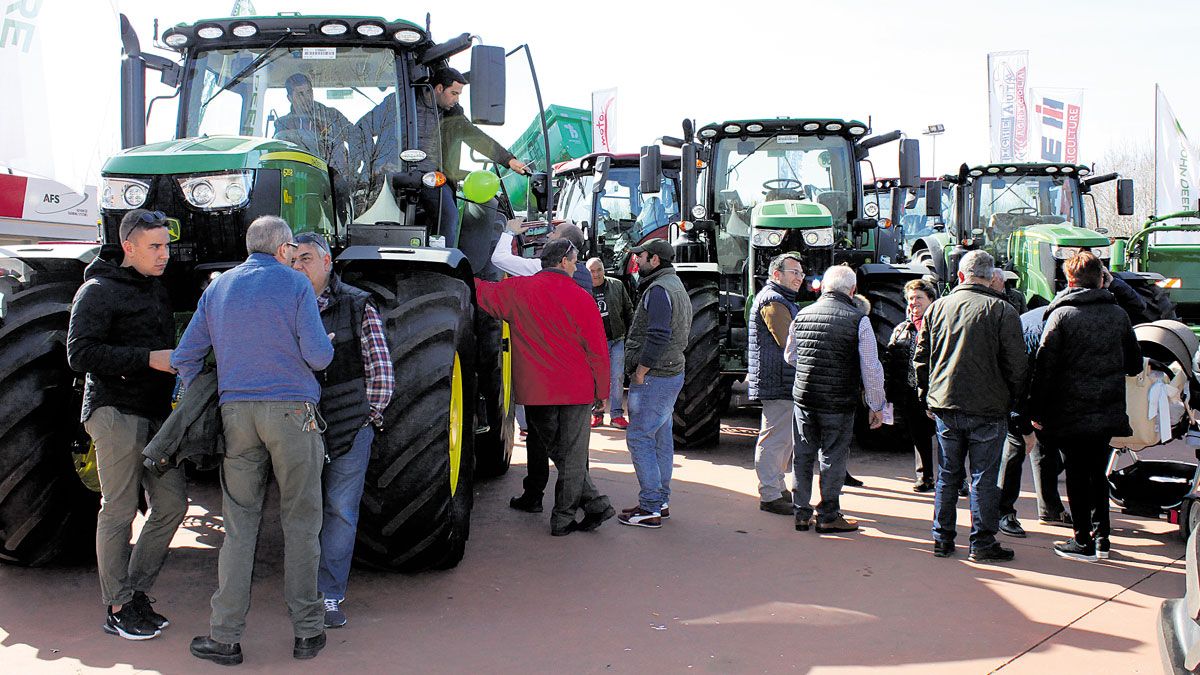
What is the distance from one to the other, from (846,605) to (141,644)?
3.16m

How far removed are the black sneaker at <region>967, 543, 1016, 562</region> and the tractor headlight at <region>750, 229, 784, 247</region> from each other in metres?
4.00

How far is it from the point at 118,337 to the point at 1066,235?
1050 cm

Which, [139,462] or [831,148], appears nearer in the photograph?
[139,462]

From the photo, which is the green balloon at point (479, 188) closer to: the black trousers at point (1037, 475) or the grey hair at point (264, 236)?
the grey hair at point (264, 236)

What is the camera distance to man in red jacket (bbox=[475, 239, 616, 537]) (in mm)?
6211

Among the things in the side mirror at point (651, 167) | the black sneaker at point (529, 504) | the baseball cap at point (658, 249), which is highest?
the side mirror at point (651, 167)

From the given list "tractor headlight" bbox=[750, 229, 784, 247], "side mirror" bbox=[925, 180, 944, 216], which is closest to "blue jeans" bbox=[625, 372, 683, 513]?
"tractor headlight" bbox=[750, 229, 784, 247]

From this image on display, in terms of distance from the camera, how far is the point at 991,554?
5906 mm

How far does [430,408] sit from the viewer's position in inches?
191

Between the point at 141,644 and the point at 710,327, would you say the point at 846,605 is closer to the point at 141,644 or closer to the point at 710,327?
the point at 141,644

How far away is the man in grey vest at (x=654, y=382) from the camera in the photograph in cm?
667

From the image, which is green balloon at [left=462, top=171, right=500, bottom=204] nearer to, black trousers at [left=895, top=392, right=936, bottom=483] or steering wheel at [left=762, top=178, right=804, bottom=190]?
black trousers at [left=895, top=392, right=936, bottom=483]

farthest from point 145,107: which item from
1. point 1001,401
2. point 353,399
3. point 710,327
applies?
point 1001,401

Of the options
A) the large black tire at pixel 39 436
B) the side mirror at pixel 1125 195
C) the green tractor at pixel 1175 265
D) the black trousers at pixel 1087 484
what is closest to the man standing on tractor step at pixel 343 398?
the large black tire at pixel 39 436
